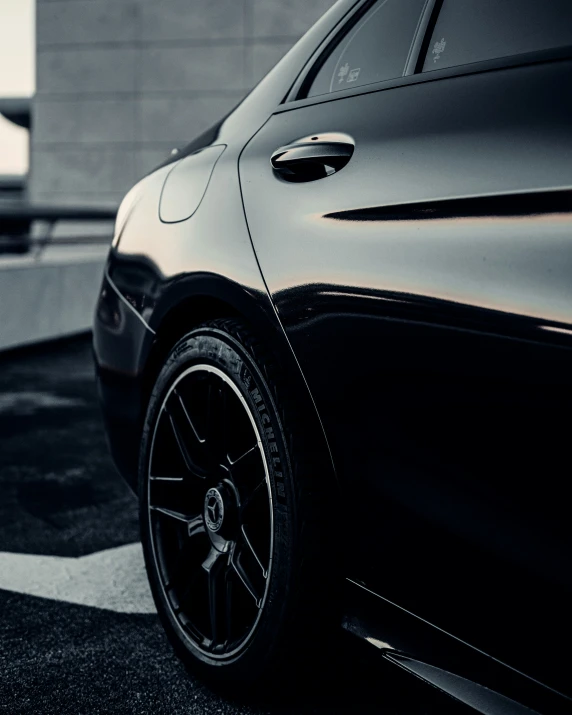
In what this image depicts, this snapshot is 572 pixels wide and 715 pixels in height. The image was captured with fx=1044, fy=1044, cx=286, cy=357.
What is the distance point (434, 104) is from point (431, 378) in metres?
0.51

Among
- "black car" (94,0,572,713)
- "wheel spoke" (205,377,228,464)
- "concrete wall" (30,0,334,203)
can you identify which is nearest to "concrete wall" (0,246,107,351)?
"black car" (94,0,572,713)

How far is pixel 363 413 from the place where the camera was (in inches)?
76.2

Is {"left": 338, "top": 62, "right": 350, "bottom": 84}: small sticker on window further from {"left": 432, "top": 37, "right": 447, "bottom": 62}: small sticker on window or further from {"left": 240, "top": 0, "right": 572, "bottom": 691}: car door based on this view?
{"left": 432, "top": 37, "right": 447, "bottom": 62}: small sticker on window

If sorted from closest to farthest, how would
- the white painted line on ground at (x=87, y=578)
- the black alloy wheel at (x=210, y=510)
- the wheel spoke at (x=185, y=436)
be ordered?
the black alloy wheel at (x=210, y=510) < the wheel spoke at (x=185, y=436) < the white painted line on ground at (x=87, y=578)

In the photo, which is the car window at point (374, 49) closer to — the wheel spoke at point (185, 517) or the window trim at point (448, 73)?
the window trim at point (448, 73)

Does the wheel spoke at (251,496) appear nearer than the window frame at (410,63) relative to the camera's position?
No

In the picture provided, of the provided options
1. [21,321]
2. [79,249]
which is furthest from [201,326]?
[79,249]

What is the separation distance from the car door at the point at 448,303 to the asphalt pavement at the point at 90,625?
284 mm

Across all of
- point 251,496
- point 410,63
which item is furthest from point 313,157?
point 251,496

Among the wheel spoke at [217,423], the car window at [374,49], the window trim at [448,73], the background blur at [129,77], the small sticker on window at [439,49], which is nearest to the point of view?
the window trim at [448,73]

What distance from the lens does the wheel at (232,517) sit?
6.86 feet

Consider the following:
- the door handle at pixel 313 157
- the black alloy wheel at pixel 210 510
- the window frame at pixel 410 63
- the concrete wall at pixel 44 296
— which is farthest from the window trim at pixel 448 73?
the concrete wall at pixel 44 296

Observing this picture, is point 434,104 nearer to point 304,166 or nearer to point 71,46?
point 304,166

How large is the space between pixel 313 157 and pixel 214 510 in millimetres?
825
